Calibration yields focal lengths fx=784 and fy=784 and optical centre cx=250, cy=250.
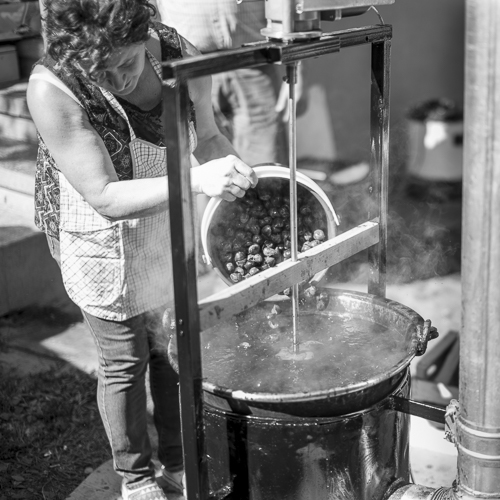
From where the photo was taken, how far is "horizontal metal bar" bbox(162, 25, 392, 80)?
5.19 feet

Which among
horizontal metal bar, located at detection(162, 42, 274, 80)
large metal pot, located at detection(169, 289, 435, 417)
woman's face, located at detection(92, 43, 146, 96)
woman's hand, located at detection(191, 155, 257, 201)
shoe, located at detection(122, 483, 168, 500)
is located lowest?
shoe, located at detection(122, 483, 168, 500)

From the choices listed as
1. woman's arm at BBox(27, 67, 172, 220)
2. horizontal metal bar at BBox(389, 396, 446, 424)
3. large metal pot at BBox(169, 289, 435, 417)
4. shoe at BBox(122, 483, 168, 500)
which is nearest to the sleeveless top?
woman's arm at BBox(27, 67, 172, 220)

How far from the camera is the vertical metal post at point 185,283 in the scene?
160 centimetres

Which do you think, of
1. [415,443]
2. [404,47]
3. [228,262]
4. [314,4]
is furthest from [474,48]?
[404,47]

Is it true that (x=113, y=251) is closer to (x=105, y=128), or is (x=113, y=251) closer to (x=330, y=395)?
(x=105, y=128)

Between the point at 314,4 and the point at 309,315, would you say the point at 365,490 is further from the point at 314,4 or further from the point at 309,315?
the point at 314,4

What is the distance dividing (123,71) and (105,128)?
180 mm

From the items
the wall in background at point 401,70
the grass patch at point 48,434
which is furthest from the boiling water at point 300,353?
the wall in background at point 401,70

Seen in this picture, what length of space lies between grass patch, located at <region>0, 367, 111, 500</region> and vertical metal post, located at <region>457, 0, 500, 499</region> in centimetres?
174

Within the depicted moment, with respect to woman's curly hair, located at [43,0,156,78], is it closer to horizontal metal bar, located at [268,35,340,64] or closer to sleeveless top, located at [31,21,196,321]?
sleeveless top, located at [31,21,196,321]

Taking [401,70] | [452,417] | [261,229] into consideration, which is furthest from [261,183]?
[401,70]

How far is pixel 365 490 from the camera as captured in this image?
200 centimetres

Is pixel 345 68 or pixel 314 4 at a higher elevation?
pixel 314 4

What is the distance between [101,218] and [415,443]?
158 centimetres
